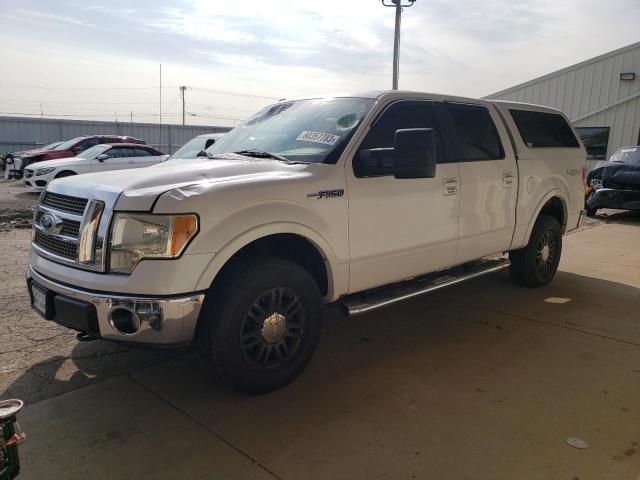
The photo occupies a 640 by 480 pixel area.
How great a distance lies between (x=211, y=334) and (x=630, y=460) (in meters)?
2.26

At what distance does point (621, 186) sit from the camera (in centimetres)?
1108

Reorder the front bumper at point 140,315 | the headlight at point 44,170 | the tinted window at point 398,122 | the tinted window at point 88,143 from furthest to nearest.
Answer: the tinted window at point 88,143, the headlight at point 44,170, the tinted window at point 398,122, the front bumper at point 140,315

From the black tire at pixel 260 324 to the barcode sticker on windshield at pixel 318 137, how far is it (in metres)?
0.94

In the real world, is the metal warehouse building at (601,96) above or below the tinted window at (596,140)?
above

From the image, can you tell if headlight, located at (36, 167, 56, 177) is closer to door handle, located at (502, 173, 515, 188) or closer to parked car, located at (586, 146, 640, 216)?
door handle, located at (502, 173, 515, 188)

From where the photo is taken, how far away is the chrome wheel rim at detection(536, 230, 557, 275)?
223 inches

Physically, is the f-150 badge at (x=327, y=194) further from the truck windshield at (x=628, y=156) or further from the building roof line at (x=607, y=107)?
the building roof line at (x=607, y=107)

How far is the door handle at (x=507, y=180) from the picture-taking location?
4.84 meters

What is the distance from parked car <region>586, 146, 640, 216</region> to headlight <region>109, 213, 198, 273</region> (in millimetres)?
10763

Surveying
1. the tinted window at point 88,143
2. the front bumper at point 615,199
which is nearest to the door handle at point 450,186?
the front bumper at point 615,199

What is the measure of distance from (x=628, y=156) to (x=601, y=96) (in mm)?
6091

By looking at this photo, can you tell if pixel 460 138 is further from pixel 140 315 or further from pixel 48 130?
pixel 48 130

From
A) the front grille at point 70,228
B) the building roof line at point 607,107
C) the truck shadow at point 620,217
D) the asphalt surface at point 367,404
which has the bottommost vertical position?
the asphalt surface at point 367,404

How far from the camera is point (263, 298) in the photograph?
3127 millimetres
